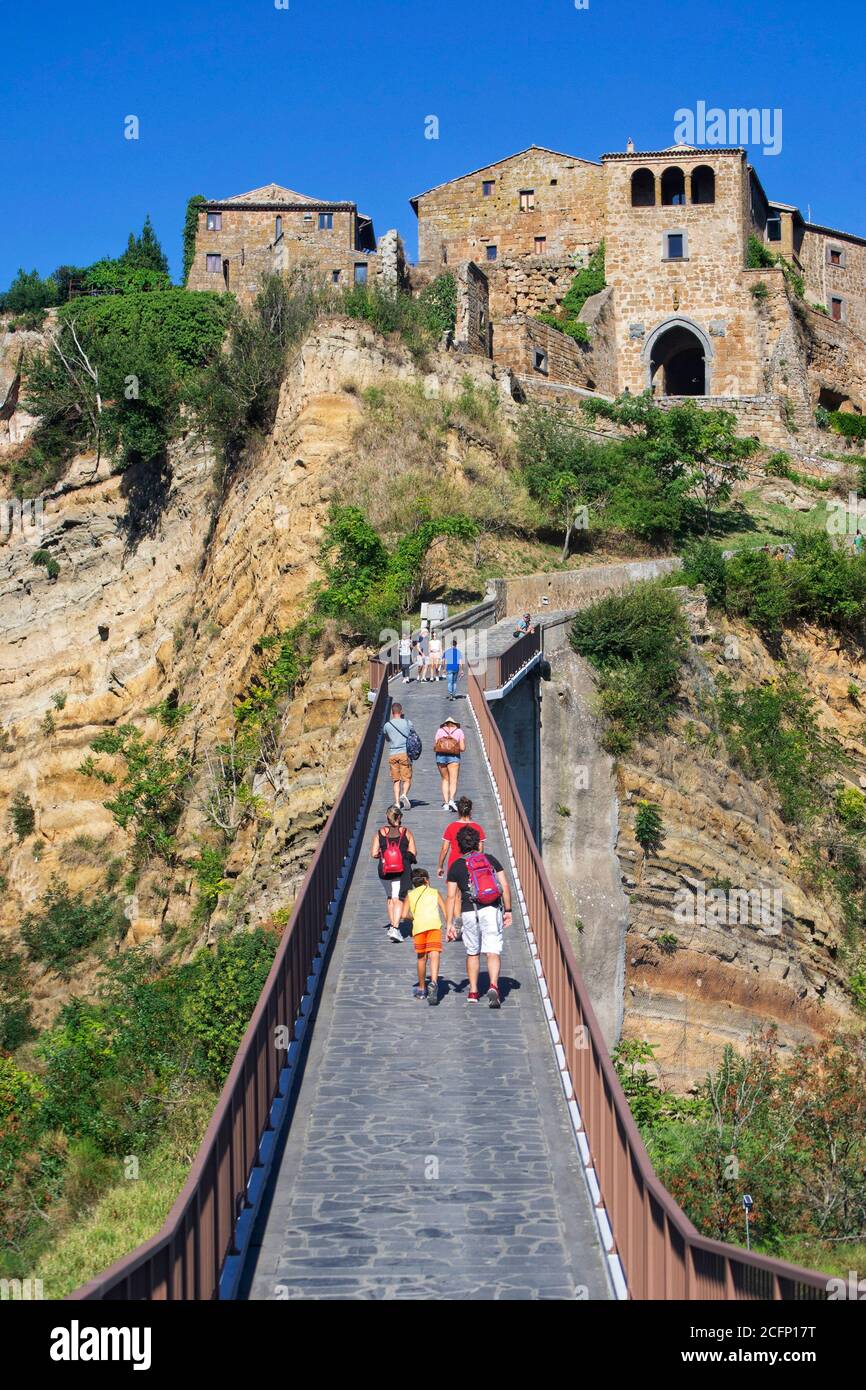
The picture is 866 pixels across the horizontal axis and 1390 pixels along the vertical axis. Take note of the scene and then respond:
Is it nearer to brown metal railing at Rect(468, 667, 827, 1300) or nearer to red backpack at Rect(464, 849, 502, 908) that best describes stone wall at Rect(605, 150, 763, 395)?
red backpack at Rect(464, 849, 502, 908)

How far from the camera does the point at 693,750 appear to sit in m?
26.8

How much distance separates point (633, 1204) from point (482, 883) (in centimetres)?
Result: 423

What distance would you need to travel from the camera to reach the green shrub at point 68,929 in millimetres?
→ 28938

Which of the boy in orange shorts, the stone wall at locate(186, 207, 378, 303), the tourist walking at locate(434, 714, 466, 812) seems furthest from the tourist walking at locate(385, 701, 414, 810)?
the stone wall at locate(186, 207, 378, 303)

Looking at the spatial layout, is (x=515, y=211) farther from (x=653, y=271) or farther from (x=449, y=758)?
(x=449, y=758)

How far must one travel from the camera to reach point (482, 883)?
12000mm

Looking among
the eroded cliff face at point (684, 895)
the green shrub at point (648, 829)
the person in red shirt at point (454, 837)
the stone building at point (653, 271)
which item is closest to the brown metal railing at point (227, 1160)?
the person in red shirt at point (454, 837)

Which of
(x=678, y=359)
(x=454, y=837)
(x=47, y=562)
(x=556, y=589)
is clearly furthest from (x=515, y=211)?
(x=454, y=837)

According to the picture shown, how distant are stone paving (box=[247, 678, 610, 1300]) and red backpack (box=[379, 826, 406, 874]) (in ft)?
2.58

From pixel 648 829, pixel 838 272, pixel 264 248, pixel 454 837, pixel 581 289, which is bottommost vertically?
pixel 648 829

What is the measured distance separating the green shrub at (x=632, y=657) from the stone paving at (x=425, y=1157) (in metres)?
13.6

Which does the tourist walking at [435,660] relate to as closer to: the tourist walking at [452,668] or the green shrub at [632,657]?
the tourist walking at [452,668]

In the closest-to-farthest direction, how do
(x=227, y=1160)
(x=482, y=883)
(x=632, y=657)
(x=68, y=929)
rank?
(x=227, y=1160) → (x=482, y=883) → (x=632, y=657) → (x=68, y=929)
